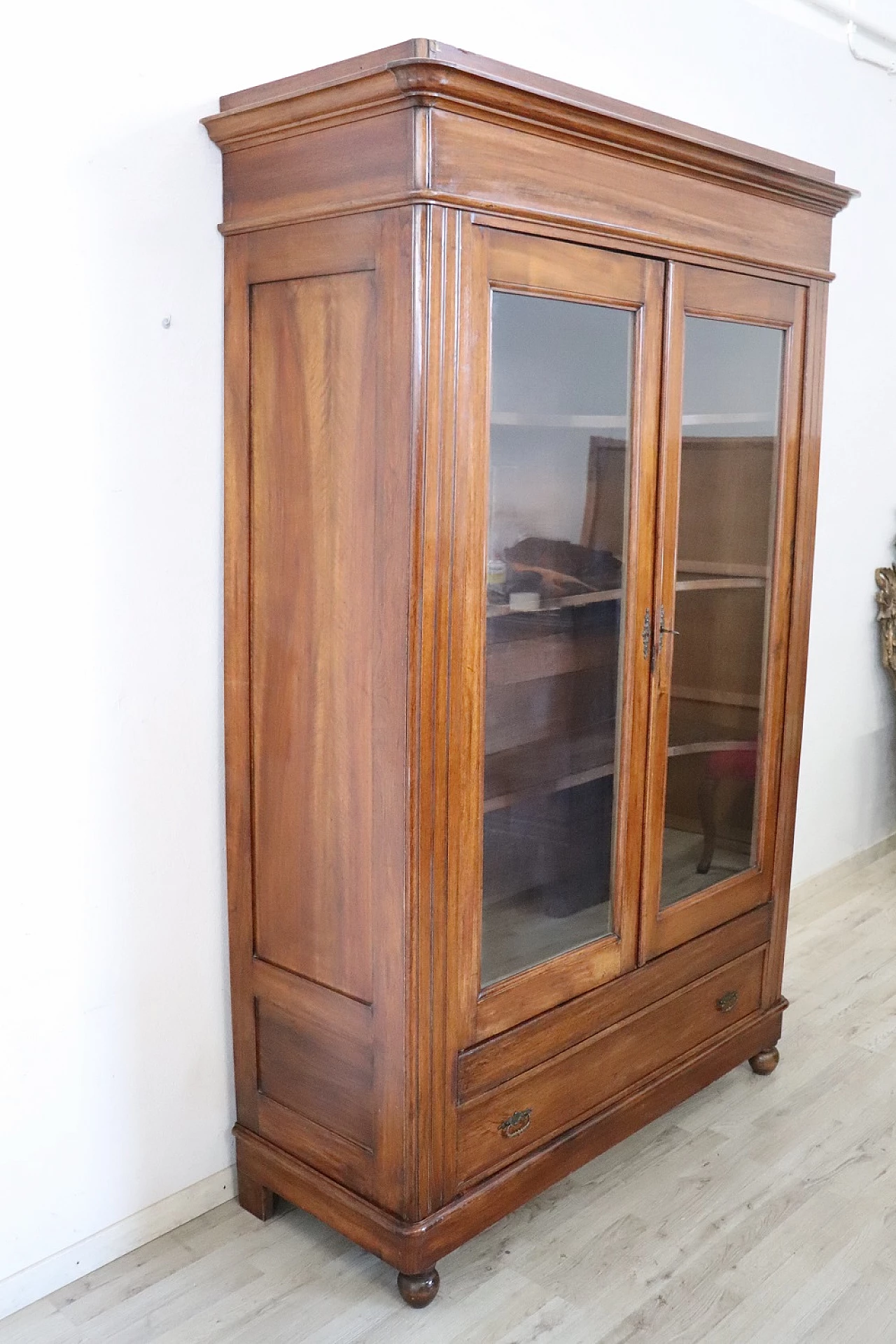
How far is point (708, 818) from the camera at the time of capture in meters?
2.28

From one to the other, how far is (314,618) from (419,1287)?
99 centimetres

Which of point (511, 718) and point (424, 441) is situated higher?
point (424, 441)

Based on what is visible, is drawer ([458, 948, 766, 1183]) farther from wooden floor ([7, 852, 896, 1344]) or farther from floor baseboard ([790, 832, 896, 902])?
floor baseboard ([790, 832, 896, 902])

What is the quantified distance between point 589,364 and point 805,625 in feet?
2.77

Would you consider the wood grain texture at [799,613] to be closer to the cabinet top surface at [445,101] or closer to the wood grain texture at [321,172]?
the cabinet top surface at [445,101]

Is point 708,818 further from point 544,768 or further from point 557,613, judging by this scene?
point 557,613

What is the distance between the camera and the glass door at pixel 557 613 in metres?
1.73

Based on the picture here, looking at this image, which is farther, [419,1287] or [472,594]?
[419,1287]

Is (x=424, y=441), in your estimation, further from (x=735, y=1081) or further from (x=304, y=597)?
(x=735, y=1081)

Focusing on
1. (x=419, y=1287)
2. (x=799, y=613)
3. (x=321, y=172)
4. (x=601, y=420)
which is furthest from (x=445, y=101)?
(x=419, y=1287)

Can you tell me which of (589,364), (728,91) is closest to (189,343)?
(589,364)

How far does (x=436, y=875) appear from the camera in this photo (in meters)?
1.72

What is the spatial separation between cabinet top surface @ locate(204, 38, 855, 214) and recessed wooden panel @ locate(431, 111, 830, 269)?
3 centimetres

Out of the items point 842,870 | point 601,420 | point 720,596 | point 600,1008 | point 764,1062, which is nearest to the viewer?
point 601,420
